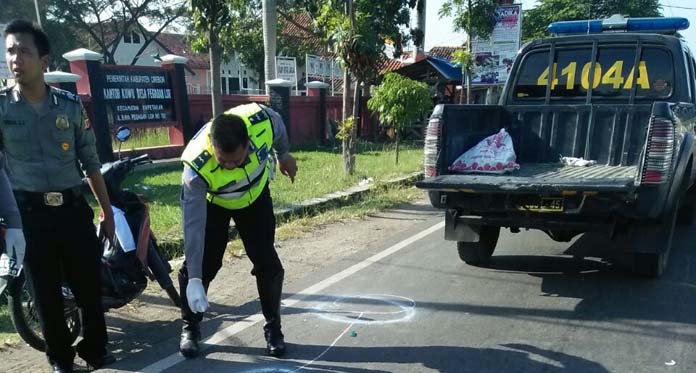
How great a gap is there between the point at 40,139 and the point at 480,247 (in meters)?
3.62

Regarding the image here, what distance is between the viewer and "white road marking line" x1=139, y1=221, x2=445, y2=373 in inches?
139

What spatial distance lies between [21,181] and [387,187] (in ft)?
23.1

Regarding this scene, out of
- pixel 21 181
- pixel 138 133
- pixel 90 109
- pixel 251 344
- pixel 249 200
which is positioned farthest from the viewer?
pixel 138 133

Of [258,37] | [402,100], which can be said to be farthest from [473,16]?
[258,37]

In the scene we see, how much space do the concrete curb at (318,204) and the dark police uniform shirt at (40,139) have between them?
2697mm

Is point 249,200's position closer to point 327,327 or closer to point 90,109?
point 327,327

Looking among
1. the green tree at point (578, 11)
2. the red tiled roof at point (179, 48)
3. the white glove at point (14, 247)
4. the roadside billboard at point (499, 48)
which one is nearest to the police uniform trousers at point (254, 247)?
the white glove at point (14, 247)

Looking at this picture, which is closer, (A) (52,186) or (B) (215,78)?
(A) (52,186)

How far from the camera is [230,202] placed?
3451 millimetres

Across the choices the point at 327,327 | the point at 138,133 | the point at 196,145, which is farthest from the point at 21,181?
the point at 138,133

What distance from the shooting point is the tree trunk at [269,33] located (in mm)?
14438

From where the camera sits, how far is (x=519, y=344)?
369cm

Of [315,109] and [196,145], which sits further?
[315,109]

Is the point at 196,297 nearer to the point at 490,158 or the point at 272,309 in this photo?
the point at 272,309
